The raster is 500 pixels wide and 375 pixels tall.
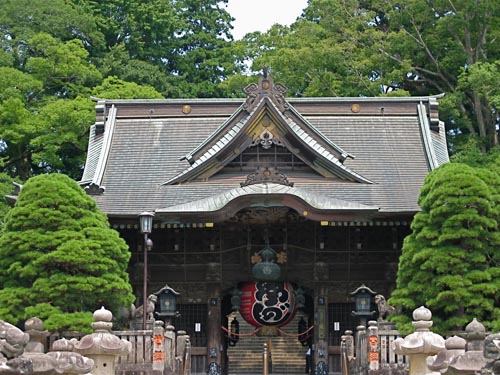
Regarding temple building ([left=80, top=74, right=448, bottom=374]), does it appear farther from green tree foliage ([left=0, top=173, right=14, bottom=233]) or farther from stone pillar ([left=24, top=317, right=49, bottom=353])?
stone pillar ([left=24, top=317, right=49, bottom=353])

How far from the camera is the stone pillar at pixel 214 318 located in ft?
95.5

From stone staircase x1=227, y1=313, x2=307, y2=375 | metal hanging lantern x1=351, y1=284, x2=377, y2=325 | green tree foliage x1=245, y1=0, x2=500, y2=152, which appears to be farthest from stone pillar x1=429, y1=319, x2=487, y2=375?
green tree foliage x1=245, y1=0, x2=500, y2=152

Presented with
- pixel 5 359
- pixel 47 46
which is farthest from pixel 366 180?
pixel 5 359

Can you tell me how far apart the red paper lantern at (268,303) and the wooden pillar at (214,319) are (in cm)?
78

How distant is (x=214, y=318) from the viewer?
96.8ft

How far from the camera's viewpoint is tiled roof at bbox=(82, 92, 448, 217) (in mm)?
29609

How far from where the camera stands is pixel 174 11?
51.0 metres

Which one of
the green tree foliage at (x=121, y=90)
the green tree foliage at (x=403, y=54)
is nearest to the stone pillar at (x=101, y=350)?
the green tree foliage at (x=403, y=54)

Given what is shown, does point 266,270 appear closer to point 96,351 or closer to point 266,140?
point 266,140

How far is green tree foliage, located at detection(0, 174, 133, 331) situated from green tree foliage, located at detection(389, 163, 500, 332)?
6.11 m

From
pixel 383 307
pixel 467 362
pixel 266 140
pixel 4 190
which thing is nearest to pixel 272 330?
pixel 383 307

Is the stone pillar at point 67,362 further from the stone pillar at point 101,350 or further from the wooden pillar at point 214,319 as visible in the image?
the wooden pillar at point 214,319

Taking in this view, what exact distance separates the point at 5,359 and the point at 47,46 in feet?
113

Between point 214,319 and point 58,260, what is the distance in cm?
606
